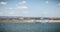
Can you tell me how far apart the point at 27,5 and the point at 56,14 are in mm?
815

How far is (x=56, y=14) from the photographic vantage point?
8.61 ft

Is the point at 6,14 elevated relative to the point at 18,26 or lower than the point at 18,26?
elevated

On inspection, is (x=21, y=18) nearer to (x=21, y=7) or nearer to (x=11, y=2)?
(x=21, y=7)

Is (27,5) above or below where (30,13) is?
above

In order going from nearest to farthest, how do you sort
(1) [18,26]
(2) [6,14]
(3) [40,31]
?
(2) [6,14] → (3) [40,31] → (1) [18,26]

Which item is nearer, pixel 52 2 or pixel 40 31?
pixel 52 2

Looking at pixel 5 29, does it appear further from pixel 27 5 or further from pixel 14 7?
pixel 27 5

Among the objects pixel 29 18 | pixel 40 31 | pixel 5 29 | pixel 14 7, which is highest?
pixel 14 7

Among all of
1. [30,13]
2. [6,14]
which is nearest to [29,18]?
[30,13]

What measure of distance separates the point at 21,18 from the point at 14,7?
35 cm

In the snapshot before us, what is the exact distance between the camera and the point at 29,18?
2.53m

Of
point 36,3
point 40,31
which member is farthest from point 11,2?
point 40,31

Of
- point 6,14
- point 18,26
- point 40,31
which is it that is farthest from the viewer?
point 18,26

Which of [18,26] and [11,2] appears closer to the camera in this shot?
[11,2]
